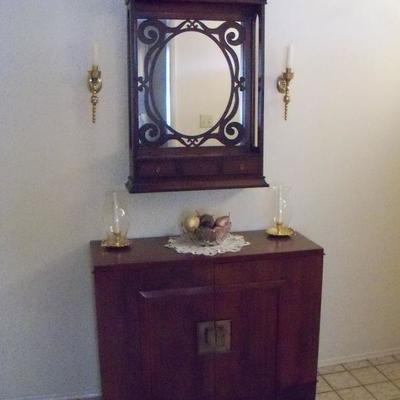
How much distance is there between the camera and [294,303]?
2111 mm

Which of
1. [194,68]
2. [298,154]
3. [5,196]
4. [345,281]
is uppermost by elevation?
[194,68]

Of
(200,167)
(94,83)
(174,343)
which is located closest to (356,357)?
(174,343)

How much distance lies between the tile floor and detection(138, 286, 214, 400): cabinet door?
655 mm

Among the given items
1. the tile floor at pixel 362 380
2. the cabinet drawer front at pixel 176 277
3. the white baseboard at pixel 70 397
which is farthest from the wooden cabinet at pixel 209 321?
the white baseboard at pixel 70 397

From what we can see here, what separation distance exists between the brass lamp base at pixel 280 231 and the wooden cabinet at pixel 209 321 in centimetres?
6

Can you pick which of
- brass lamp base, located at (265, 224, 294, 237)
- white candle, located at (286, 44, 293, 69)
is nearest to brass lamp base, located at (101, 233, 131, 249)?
brass lamp base, located at (265, 224, 294, 237)

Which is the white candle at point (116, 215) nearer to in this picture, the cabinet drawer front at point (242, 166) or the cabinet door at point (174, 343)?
the cabinet door at point (174, 343)

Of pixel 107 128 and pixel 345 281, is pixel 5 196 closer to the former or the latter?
pixel 107 128

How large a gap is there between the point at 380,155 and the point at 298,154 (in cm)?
43

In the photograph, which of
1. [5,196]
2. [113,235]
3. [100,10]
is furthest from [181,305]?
[100,10]

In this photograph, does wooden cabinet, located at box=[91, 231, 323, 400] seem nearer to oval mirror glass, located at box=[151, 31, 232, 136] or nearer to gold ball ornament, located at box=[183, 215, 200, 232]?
gold ball ornament, located at box=[183, 215, 200, 232]

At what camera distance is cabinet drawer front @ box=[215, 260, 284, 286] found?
2.00 meters

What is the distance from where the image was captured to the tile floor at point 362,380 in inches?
91.7

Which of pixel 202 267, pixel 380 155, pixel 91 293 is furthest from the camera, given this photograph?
pixel 380 155
